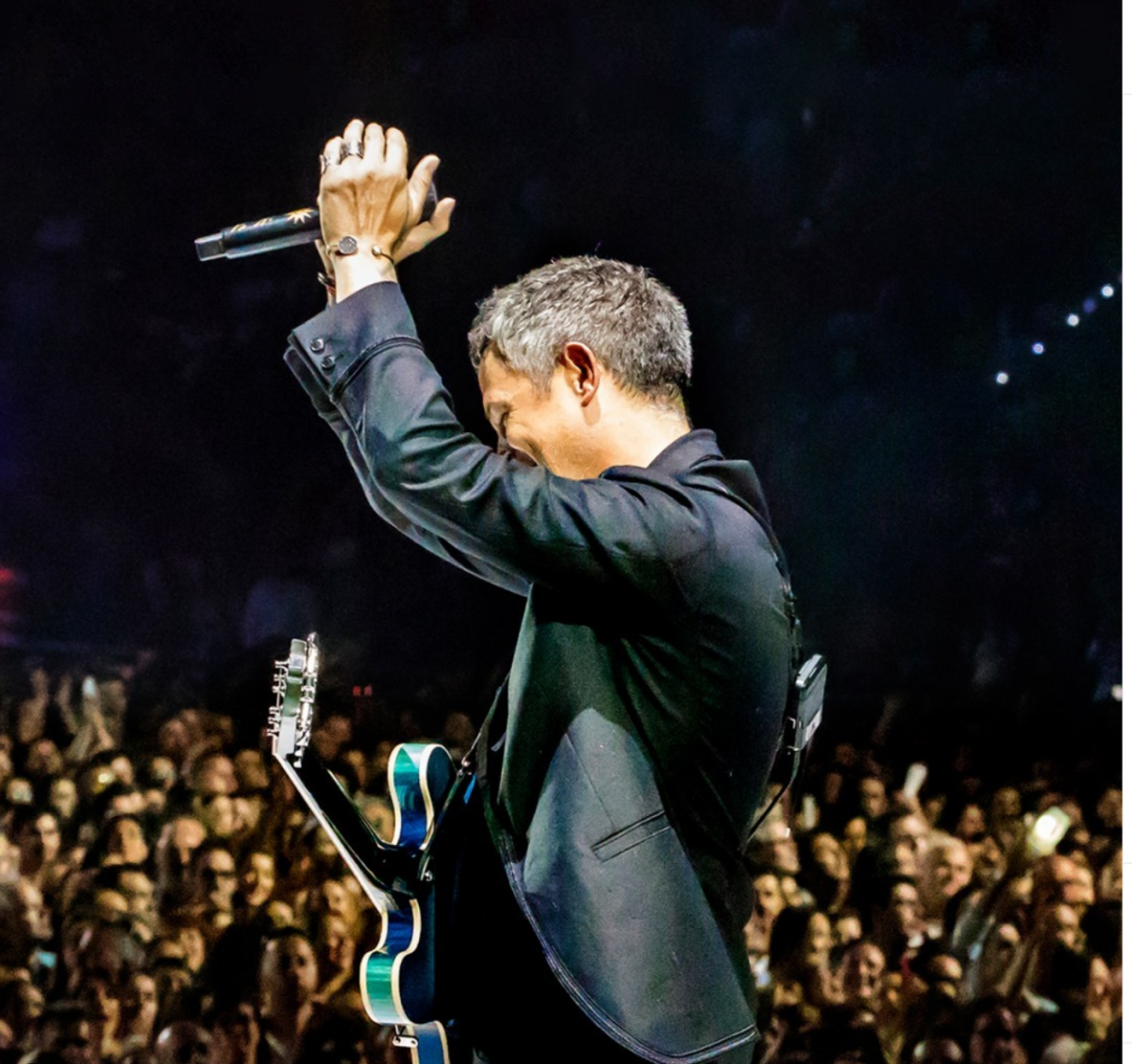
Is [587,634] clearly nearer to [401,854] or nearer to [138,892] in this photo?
[401,854]

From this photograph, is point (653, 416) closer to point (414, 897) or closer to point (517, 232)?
point (414, 897)

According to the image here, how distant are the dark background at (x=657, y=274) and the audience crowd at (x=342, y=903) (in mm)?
180

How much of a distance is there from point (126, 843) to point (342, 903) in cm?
50

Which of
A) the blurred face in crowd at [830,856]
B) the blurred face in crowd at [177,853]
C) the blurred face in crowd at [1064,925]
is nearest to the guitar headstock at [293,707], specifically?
the blurred face in crowd at [177,853]

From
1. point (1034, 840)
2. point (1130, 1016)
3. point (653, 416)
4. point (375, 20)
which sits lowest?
point (1130, 1016)

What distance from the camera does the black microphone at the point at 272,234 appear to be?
1.11m

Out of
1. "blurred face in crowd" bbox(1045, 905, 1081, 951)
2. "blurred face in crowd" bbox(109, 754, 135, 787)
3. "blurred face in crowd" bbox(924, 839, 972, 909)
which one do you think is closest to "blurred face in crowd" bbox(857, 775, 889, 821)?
"blurred face in crowd" bbox(924, 839, 972, 909)

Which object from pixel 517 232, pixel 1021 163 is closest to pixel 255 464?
pixel 517 232

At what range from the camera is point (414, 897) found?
122 centimetres

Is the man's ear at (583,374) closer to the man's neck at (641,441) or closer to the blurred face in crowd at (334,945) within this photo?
the man's neck at (641,441)

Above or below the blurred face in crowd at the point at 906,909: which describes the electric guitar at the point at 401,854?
above

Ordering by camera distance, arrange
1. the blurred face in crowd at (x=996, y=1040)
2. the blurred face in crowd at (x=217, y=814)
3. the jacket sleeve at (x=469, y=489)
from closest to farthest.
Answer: the jacket sleeve at (x=469, y=489), the blurred face in crowd at (x=996, y=1040), the blurred face in crowd at (x=217, y=814)

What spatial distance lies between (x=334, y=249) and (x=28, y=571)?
2267 mm

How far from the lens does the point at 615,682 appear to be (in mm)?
1032
